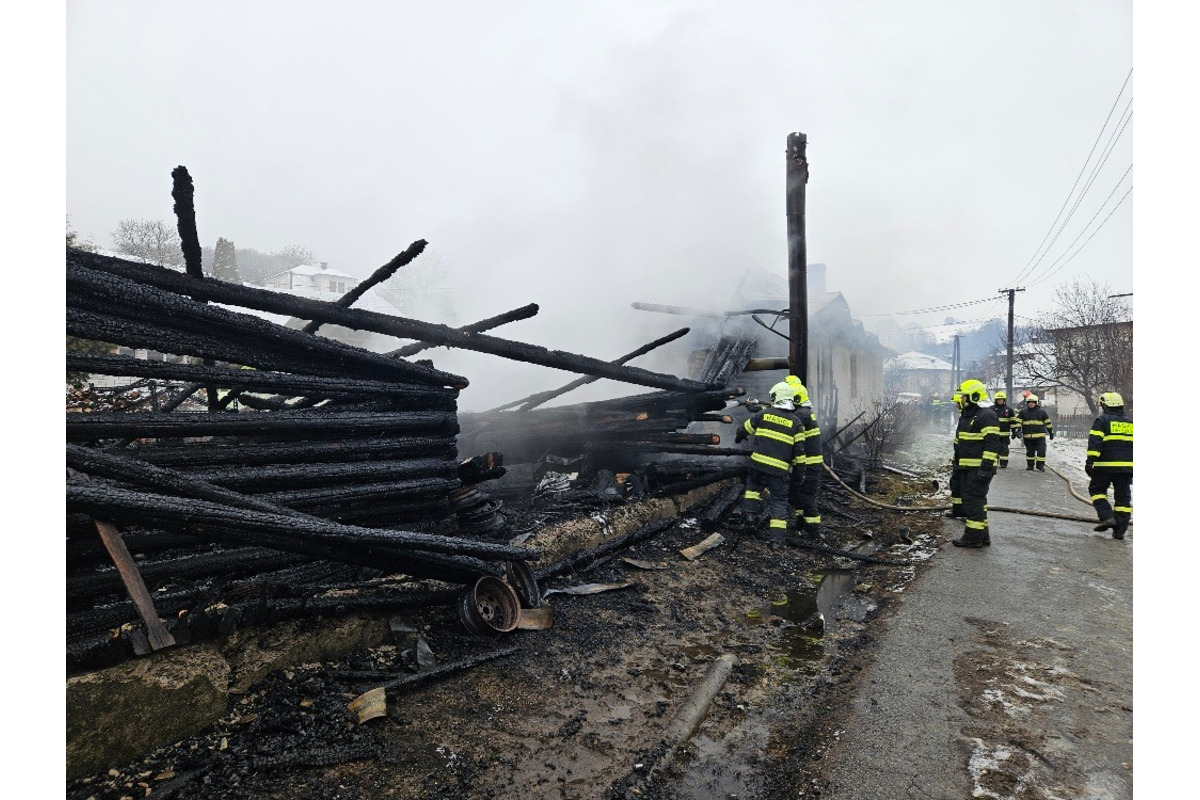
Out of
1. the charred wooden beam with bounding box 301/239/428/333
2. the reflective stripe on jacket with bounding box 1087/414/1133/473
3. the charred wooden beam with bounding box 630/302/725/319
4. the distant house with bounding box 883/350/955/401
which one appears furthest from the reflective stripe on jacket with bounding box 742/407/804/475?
the distant house with bounding box 883/350/955/401

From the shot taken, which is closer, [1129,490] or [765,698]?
[765,698]

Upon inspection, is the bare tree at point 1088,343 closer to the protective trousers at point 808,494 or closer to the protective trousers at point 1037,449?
the protective trousers at point 1037,449

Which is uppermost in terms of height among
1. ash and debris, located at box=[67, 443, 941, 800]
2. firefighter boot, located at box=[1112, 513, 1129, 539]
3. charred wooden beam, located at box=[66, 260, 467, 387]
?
charred wooden beam, located at box=[66, 260, 467, 387]

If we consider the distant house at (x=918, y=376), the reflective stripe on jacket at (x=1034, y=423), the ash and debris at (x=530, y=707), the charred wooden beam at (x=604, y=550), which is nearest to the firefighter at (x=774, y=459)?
the charred wooden beam at (x=604, y=550)

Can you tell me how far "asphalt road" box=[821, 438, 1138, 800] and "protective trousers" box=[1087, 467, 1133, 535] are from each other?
3.67ft

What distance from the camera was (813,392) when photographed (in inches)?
796

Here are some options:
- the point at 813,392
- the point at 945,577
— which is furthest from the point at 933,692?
the point at 813,392

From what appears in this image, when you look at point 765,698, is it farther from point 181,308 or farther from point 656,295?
point 656,295

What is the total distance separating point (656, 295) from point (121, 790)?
13.5 metres

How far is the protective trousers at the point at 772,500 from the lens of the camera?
727 cm

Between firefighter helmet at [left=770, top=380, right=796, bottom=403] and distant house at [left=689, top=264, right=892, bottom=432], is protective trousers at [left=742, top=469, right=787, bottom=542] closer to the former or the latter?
firefighter helmet at [left=770, top=380, right=796, bottom=403]

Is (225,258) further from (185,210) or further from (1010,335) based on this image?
(1010,335)

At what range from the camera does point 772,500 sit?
24.2 ft

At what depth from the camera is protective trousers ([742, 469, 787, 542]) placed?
7.27 metres
